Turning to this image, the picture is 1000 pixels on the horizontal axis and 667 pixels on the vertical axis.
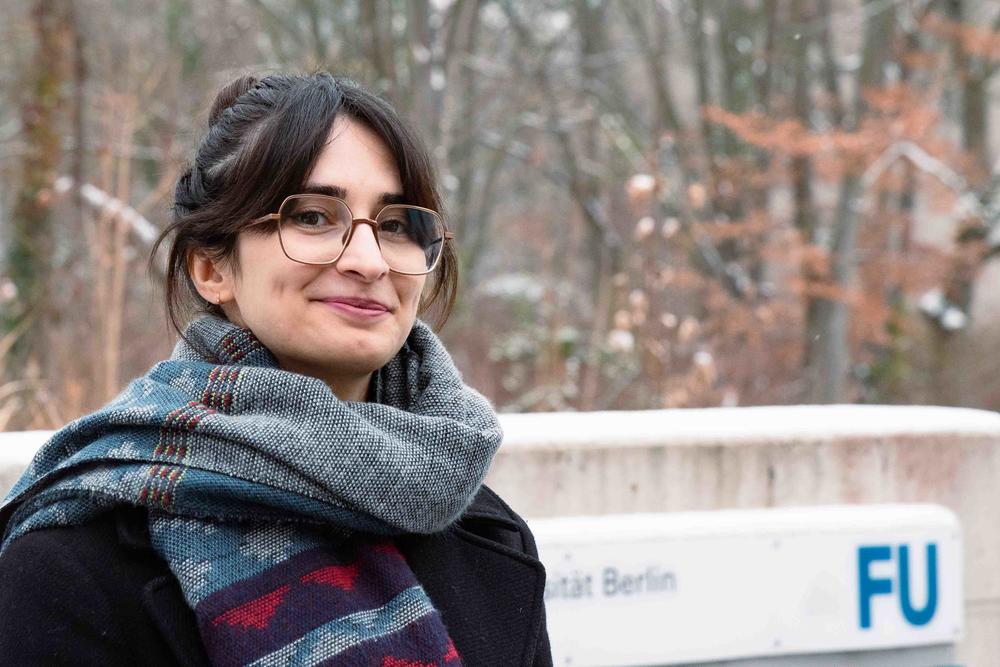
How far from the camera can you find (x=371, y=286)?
1.75 meters

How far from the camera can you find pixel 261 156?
1.70 m

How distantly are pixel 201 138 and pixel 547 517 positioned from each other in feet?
5.04

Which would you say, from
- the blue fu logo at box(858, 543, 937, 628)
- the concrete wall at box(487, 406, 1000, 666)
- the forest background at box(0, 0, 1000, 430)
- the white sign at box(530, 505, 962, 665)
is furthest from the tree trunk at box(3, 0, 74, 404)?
the blue fu logo at box(858, 543, 937, 628)

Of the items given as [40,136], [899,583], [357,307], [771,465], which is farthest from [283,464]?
[40,136]

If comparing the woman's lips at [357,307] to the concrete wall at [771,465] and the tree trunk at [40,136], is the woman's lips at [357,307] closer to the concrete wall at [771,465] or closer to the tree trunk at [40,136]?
the concrete wall at [771,465]

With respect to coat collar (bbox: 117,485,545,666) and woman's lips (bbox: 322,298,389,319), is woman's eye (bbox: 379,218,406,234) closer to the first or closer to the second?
woman's lips (bbox: 322,298,389,319)

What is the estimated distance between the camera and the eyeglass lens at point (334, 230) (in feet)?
5.60

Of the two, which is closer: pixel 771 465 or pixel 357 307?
pixel 357 307

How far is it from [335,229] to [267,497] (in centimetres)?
42

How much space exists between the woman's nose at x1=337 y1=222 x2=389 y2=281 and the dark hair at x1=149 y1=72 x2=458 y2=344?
109 millimetres

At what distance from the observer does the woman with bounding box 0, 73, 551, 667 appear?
155cm

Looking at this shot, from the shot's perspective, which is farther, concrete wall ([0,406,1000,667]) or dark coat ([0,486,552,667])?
concrete wall ([0,406,1000,667])

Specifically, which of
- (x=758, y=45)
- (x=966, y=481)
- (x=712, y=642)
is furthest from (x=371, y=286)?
(x=758, y=45)

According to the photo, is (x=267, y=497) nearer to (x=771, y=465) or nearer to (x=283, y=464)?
(x=283, y=464)
